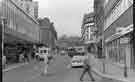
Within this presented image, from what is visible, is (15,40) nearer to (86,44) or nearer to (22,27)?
(22,27)

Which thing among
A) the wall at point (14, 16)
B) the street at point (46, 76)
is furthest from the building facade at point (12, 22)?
the street at point (46, 76)

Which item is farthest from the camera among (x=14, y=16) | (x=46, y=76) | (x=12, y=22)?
(x=14, y=16)

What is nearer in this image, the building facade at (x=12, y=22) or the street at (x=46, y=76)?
the street at (x=46, y=76)

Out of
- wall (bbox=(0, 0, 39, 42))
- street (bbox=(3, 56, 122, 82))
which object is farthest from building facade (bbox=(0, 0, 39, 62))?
street (bbox=(3, 56, 122, 82))

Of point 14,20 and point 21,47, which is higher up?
point 14,20

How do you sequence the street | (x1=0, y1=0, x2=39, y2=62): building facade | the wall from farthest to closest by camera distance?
1. the wall
2. (x1=0, y1=0, x2=39, y2=62): building facade
3. the street

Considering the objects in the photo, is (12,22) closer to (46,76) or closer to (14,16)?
(14,16)

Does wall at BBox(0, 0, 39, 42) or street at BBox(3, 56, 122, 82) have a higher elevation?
wall at BBox(0, 0, 39, 42)

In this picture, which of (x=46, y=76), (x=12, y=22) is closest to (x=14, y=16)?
(x=12, y=22)

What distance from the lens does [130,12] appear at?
24484mm

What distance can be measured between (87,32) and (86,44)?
9891mm

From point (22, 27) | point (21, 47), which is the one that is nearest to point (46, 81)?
point (21, 47)

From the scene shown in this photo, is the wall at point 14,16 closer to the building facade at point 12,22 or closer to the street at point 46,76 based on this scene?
the building facade at point 12,22

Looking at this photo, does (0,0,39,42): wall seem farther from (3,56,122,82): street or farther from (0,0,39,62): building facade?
(3,56,122,82): street
